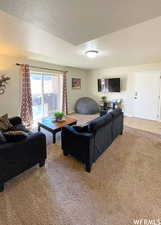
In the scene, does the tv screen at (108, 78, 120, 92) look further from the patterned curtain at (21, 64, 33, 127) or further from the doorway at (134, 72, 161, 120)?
the patterned curtain at (21, 64, 33, 127)

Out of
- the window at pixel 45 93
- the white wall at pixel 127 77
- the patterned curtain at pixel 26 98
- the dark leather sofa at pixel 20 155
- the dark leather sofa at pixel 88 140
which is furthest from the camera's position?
the white wall at pixel 127 77

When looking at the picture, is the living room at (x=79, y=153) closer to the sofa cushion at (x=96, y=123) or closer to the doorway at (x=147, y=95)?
the sofa cushion at (x=96, y=123)

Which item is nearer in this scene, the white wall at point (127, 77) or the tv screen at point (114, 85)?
the white wall at point (127, 77)

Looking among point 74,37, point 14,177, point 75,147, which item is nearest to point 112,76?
point 74,37

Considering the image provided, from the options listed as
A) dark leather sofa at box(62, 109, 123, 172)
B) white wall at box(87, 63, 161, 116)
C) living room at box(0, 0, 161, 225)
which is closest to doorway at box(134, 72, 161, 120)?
white wall at box(87, 63, 161, 116)

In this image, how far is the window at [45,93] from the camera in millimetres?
4840

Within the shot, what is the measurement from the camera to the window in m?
4.84

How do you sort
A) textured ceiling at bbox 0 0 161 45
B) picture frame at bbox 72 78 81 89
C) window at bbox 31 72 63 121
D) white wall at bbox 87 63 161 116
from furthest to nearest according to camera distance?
1. picture frame at bbox 72 78 81 89
2. white wall at bbox 87 63 161 116
3. window at bbox 31 72 63 121
4. textured ceiling at bbox 0 0 161 45

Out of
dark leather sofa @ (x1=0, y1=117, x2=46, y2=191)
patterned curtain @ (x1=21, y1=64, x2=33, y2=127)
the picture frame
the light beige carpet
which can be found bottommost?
the light beige carpet

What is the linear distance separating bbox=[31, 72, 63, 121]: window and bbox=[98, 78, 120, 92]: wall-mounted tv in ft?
6.82

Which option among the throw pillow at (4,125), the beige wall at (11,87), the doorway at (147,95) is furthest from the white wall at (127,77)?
the throw pillow at (4,125)

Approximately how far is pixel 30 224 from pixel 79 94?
589cm

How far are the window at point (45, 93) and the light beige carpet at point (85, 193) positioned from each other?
2.99 m

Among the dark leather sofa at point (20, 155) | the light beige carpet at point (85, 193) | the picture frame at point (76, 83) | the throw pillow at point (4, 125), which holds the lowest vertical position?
the light beige carpet at point (85, 193)
